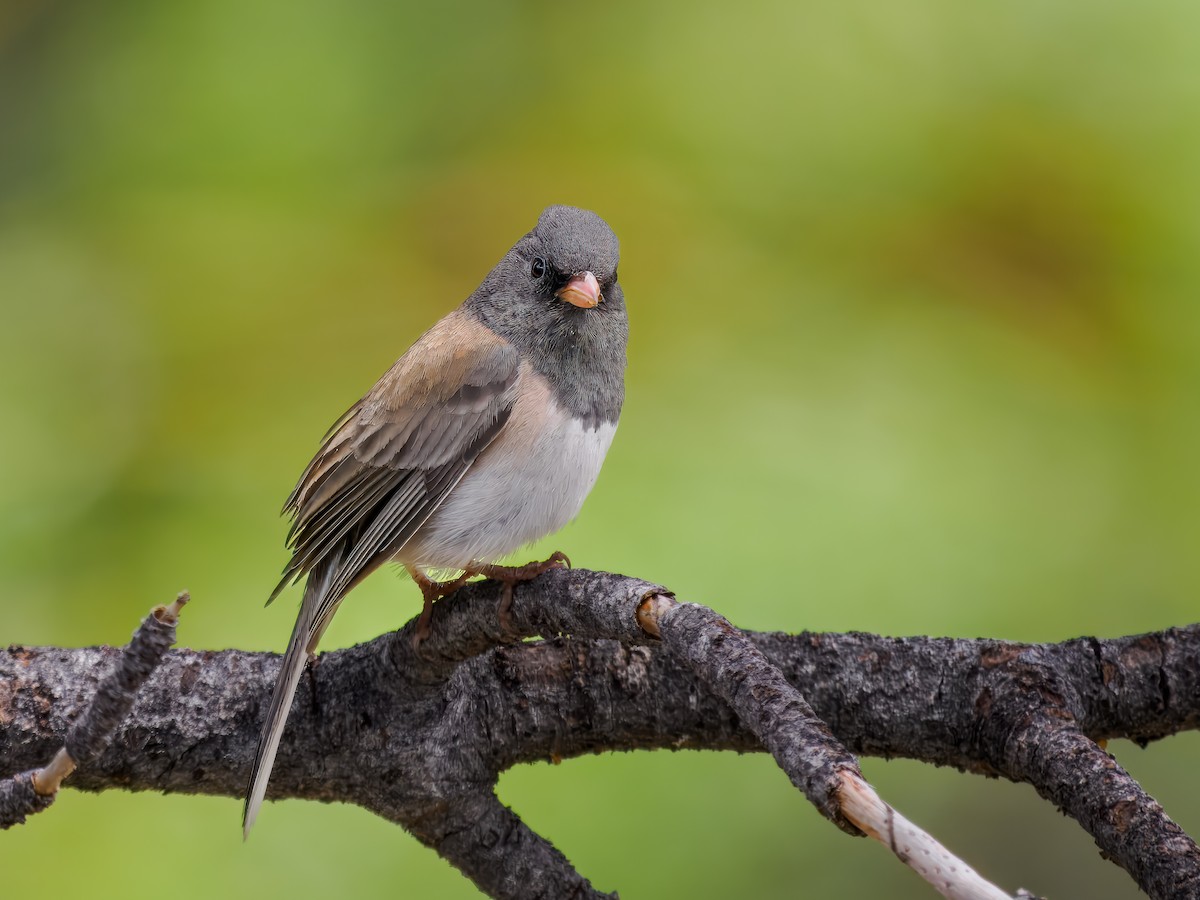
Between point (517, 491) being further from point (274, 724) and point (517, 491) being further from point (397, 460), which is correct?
point (274, 724)

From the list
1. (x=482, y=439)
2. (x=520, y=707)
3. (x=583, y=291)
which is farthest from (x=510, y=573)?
(x=583, y=291)

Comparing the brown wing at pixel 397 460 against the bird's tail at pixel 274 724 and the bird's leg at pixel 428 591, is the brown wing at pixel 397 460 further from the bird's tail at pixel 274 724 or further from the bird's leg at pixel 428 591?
the bird's tail at pixel 274 724

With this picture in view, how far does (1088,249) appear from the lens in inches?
78.0

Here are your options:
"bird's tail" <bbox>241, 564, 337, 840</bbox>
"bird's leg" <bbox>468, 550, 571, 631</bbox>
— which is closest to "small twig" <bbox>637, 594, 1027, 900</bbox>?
"bird's leg" <bbox>468, 550, 571, 631</bbox>

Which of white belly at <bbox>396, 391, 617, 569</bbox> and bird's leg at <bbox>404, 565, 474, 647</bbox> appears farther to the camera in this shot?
white belly at <bbox>396, 391, 617, 569</bbox>

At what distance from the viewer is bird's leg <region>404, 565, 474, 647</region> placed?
1.28 meters

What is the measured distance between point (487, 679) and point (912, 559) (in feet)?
2.53

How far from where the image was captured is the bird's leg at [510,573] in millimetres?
1233

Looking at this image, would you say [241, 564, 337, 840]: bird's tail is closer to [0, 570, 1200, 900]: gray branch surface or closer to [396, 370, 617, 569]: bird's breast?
[0, 570, 1200, 900]: gray branch surface

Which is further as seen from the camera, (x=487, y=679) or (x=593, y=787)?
(x=593, y=787)

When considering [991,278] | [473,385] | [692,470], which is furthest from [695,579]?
[991,278]

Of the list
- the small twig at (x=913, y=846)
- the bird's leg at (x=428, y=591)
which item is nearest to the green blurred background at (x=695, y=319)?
the bird's leg at (x=428, y=591)

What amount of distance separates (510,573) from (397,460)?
0.32 metres

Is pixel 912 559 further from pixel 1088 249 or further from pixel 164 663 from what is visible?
pixel 164 663
